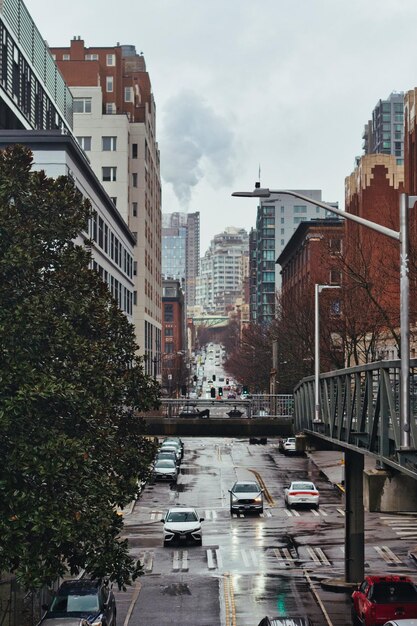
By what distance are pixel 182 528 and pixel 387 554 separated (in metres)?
9.70

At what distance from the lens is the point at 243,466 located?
86.0 meters

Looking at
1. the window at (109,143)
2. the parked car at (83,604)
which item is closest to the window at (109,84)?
the window at (109,143)

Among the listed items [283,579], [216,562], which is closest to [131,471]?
[283,579]

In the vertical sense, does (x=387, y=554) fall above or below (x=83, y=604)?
below

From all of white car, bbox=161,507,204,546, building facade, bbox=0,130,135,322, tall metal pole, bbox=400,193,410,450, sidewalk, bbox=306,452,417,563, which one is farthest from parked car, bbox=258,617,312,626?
sidewalk, bbox=306,452,417,563

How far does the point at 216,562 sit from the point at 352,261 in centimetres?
2287

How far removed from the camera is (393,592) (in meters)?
29.9

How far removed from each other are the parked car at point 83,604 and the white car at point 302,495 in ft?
108

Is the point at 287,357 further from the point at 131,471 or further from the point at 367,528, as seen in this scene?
the point at 131,471

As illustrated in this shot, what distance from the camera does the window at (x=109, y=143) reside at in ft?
396

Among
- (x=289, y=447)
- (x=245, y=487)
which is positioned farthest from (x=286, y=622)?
(x=289, y=447)

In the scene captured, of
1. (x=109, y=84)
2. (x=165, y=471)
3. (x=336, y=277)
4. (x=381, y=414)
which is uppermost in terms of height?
(x=109, y=84)

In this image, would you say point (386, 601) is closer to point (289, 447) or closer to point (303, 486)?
point (303, 486)

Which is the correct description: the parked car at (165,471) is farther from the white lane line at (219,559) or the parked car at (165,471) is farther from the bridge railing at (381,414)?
the bridge railing at (381,414)
